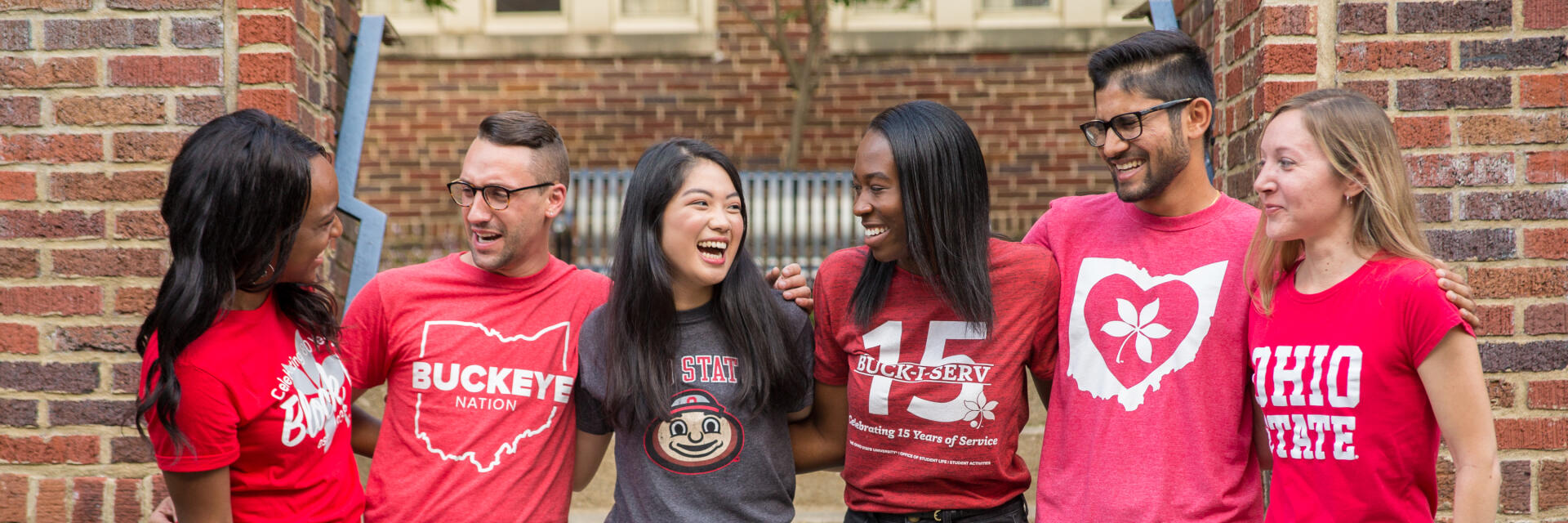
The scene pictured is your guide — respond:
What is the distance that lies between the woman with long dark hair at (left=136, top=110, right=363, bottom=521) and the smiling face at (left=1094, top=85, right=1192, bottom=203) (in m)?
1.70

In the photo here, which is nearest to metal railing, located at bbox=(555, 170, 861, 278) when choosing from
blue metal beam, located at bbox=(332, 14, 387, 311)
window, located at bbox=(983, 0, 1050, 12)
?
window, located at bbox=(983, 0, 1050, 12)

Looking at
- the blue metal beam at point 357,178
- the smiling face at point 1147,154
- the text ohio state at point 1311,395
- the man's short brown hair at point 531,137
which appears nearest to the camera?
the text ohio state at point 1311,395

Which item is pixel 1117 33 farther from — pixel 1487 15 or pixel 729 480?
pixel 729 480

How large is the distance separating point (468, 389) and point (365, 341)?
0.29m

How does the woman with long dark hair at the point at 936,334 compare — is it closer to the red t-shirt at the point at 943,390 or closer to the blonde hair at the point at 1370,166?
the red t-shirt at the point at 943,390

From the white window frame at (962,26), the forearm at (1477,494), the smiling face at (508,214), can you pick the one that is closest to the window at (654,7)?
the white window frame at (962,26)

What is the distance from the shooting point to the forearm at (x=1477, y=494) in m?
1.94

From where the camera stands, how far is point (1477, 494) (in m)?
1.95

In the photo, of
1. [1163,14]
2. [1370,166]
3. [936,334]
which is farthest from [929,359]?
[1163,14]

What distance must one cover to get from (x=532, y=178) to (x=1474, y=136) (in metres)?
2.45

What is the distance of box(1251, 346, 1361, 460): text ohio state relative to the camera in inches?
80.5

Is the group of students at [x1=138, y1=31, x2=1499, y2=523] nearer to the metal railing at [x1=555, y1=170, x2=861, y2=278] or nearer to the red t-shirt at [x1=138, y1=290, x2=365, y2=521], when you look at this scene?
the red t-shirt at [x1=138, y1=290, x2=365, y2=521]

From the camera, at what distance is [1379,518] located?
2.02 meters

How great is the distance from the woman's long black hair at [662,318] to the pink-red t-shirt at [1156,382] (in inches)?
25.9
